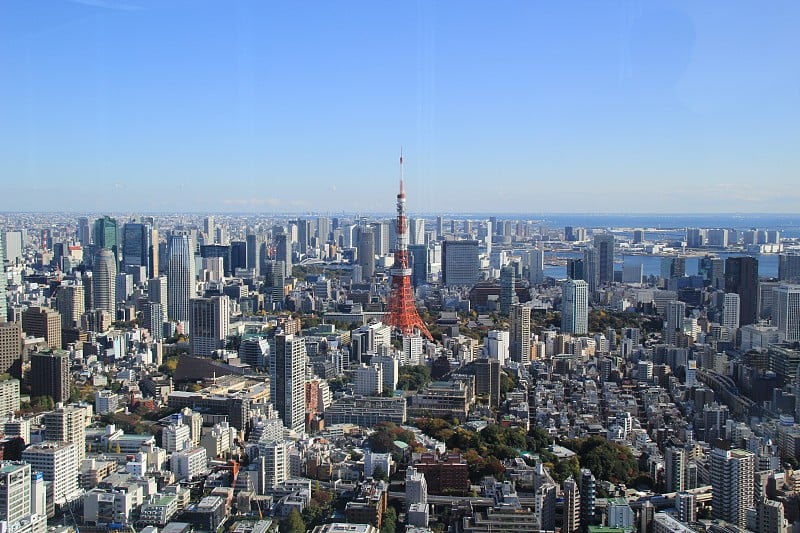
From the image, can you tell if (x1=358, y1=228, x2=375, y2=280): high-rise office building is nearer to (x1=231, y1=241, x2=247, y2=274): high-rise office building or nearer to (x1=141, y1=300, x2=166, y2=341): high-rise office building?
(x1=231, y1=241, x2=247, y2=274): high-rise office building

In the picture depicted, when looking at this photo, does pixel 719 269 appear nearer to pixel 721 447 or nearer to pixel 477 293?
pixel 477 293

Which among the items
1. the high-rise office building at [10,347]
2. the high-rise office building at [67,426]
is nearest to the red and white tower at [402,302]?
the high-rise office building at [10,347]

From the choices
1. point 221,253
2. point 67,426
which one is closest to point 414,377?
point 67,426

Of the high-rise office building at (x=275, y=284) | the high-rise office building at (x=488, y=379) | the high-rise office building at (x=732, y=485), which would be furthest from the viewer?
the high-rise office building at (x=275, y=284)

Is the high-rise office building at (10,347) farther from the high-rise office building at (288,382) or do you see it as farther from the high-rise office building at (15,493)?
the high-rise office building at (15,493)

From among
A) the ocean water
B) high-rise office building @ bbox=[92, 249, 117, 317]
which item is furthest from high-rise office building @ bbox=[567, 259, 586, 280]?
high-rise office building @ bbox=[92, 249, 117, 317]

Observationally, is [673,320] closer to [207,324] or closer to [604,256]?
[207,324]

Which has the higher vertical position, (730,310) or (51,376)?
(730,310)
